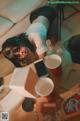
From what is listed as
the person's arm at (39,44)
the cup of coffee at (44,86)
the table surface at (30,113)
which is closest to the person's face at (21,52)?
the person's arm at (39,44)

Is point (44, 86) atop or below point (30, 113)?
atop

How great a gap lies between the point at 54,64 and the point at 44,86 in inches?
8.1

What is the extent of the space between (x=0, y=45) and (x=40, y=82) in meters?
0.84

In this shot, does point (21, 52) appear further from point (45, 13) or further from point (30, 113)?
point (30, 113)

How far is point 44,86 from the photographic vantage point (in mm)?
1406

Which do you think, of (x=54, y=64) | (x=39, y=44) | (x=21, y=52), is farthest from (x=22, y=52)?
(x=54, y=64)

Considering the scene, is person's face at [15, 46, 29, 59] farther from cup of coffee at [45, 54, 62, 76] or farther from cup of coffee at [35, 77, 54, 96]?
cup of coffee at [35, 77, 54, 96]

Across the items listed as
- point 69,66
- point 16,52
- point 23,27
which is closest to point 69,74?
point 69,66

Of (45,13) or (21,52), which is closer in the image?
(21,52)

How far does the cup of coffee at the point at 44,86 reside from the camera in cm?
137

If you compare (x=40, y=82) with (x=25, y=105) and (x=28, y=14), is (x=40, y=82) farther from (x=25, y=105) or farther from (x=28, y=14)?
(x=28, y=14)

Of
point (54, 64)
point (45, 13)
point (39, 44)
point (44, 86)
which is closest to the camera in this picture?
point (44, 86)

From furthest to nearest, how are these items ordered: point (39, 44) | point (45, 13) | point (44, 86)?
1. point (45, 13)
2. point (39, 44)
3. point (44, 86)

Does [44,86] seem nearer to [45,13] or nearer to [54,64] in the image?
[54,64]
